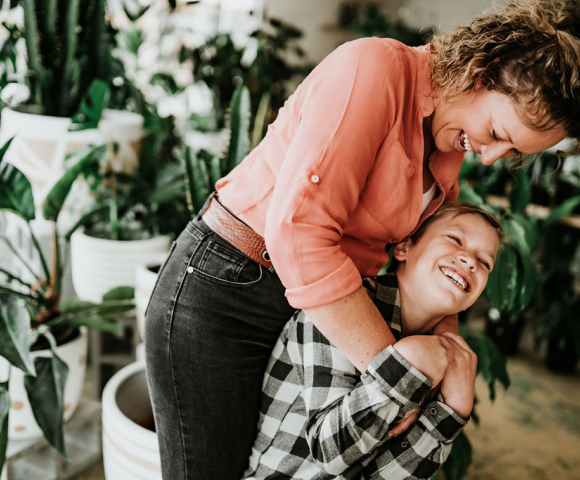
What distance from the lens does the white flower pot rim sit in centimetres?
112

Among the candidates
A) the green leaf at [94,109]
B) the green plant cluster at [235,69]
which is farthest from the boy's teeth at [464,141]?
the green plant cluster at [235,69]

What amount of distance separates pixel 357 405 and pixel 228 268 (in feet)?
1.03

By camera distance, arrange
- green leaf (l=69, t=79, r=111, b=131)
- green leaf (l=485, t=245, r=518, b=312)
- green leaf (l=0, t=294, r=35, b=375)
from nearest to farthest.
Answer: green leaf (l=0, t=294, r=35, b=375) → green leaf (l=485, t=245, r=518, b=312) → green leaf (l=69, t=79, r=111, b=131)

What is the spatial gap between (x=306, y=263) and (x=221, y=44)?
9.65 ft

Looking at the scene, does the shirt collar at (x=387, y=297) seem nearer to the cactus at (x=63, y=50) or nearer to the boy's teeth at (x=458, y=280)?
the boy's teeth at (x=458, y=280)

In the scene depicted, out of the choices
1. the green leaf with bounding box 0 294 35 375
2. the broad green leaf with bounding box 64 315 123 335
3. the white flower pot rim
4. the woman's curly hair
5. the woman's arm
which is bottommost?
the broad green leaf with bounding box 64 315 123 335

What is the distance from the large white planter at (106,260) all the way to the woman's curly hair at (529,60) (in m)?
1.28

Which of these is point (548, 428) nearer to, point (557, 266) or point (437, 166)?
point (557, 266)

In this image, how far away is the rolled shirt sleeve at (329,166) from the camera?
75 centimetres

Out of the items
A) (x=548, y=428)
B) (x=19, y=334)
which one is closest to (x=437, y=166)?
(x=19, y=334)

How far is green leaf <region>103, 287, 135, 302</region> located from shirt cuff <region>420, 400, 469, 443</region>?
1.11 meters

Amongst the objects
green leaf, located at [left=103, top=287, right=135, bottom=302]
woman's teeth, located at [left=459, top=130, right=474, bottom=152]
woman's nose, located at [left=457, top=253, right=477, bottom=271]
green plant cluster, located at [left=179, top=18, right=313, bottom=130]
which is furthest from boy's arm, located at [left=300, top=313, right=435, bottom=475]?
green plant cluster, located at [left=179, top=18, right=313, bottom=130]

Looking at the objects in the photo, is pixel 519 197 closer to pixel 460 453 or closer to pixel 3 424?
pixel 460 453

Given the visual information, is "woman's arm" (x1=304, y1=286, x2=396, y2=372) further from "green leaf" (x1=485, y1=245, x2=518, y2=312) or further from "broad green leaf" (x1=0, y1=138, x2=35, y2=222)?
"broad green leaf" (x1=0, y1=138, x2=35, y2=222)
